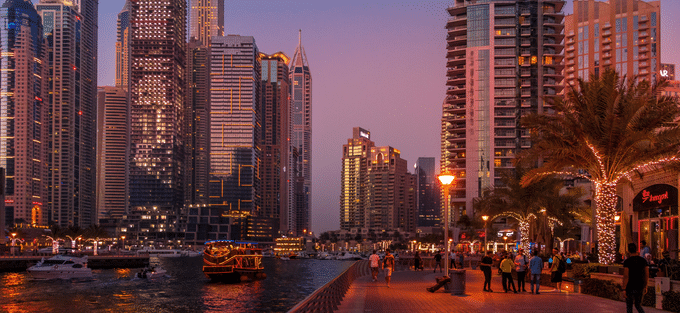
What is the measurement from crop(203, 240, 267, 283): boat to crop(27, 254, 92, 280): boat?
14699 mm

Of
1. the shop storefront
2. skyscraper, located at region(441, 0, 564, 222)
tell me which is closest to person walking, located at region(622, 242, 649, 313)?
the shop storefront

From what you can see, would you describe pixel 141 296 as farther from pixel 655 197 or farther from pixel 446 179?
pixel 655 197

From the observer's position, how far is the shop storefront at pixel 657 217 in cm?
3316

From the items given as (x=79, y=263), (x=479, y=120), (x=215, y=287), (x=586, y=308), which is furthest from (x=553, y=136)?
(x=479, y=120)

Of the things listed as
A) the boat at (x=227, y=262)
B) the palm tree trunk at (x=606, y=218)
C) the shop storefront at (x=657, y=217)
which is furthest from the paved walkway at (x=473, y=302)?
the boat at (x=227, y=262)

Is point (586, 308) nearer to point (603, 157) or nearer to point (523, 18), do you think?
point (603, 157)

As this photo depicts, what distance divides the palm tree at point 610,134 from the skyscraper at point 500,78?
3354 inches

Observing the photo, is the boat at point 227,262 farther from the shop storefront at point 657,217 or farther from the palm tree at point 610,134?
→ the palm tree at point 610,134

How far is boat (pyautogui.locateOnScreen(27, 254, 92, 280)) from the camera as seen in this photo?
70.5 m

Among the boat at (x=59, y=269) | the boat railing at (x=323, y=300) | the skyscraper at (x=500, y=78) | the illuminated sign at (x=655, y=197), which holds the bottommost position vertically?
the boat at (x=59, y=269)

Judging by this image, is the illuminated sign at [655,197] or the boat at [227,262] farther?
the boat at [227,262]

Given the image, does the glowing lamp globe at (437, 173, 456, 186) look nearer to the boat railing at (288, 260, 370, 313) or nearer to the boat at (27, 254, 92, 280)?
the boat railing at (288, 260, 370, 313)

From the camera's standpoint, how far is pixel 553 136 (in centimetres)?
2908

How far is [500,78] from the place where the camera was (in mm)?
114938
